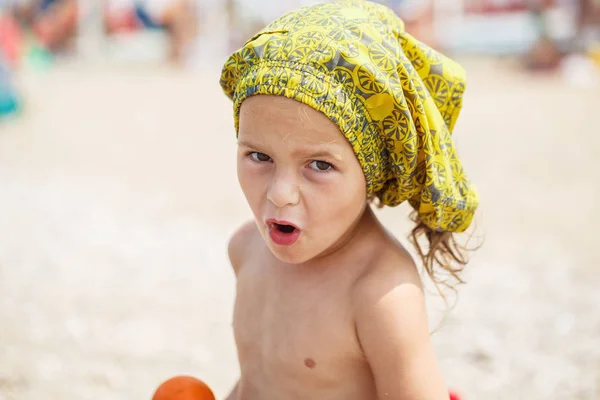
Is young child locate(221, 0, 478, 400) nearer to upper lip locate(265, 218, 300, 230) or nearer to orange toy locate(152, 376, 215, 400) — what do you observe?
upper lip locate(265, 218, 300, 230)

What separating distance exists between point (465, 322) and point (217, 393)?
5.14ft

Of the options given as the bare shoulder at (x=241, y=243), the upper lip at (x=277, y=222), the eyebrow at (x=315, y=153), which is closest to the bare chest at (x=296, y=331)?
the bare shoulder at (x=241, y=243)

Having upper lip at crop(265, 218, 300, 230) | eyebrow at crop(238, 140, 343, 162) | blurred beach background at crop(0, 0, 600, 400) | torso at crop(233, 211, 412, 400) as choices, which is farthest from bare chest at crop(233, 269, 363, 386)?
blurred beach background at crop(0, 0, 600, 400)

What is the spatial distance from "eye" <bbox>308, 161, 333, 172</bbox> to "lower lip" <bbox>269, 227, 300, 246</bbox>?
0.18 meters

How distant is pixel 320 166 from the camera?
1843 millimetres

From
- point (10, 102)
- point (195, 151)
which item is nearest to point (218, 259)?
point (195, 151)

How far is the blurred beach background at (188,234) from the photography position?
3762 millimetres

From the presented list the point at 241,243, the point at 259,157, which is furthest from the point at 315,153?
the point at 241,243

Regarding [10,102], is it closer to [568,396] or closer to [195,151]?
[195,151]

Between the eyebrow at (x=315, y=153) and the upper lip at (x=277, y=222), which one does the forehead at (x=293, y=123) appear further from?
the upper lip at (x=277, y=222)

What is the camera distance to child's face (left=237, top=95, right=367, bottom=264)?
1.79 meters

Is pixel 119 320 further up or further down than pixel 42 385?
further up

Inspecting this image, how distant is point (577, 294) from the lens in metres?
4.55

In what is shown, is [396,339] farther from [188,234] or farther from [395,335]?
[188,234]
